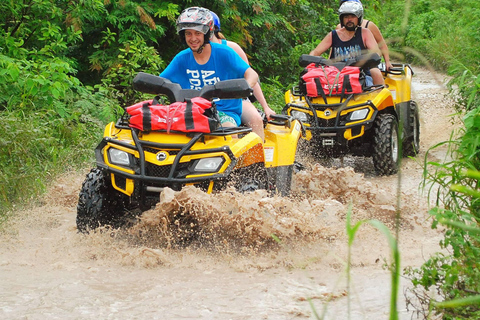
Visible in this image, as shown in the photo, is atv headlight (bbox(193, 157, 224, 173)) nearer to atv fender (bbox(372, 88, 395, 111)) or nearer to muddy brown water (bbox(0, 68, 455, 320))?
muddy brown water (bbox(0, 68, 455, 320))

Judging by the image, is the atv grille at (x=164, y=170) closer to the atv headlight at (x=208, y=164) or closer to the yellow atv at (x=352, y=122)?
the atv headlight at (x=208, y=164)

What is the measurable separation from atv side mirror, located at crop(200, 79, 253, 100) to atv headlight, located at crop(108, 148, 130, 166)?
33.7 inches

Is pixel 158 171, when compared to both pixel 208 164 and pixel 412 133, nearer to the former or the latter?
pixel 208 164

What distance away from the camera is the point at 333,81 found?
8.55 metres

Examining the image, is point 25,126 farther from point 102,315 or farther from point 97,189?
point 102,315

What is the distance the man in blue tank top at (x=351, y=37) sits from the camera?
9172mm

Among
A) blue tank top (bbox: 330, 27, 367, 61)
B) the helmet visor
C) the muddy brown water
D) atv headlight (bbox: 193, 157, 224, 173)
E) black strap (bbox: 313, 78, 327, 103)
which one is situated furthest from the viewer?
blue tank top (bbox: 330, 27, 367, 61)

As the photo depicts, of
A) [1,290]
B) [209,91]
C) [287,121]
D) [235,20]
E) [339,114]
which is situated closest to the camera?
[1,290]

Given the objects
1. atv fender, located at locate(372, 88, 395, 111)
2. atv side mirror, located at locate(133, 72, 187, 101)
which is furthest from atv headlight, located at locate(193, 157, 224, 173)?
atv fender, located at locate(372, 88, 395, 111)

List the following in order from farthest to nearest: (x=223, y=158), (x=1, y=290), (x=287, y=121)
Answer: (x=287, y=121)
(x=223, y=158)
(x=1, y=290)

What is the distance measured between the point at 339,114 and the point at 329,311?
472cm

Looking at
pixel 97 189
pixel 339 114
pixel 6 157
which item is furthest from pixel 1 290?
pixel 339 114

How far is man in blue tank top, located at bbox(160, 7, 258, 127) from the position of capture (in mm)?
6062

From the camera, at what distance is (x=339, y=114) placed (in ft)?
27.6
